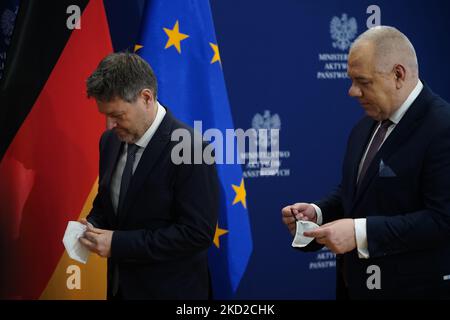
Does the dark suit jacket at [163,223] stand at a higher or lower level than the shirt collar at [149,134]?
lower

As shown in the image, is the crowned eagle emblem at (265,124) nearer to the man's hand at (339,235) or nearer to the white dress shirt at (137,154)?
the white dress shirt at (137,154)

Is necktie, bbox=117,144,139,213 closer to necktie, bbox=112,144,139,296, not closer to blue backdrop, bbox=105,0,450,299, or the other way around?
necktie, bbox=112,144,139,296

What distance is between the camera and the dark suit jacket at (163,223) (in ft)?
6.83

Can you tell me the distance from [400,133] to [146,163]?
835mm

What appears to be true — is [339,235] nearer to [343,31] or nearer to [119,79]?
[119,79]

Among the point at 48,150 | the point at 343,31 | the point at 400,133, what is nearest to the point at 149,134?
the point at 400,133

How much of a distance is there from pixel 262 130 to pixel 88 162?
133 cm

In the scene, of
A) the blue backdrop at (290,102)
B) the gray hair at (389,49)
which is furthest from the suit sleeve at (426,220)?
the blue backdrop at (290,102)

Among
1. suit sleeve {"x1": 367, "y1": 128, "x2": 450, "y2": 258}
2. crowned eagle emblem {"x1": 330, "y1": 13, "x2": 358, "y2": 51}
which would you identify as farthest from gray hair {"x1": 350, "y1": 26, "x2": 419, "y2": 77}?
crowned eagle emblem {"x1": 330, "y1": 13, "x2": 358, "y2": 51}

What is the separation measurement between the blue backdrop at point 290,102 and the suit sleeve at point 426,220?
214 centimetres

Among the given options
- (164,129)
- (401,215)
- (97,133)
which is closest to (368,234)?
(401,215)

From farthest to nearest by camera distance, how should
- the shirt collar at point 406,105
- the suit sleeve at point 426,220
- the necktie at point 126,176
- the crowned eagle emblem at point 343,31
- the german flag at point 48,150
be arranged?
1. the crowned eagle emblem at point 343,31
2. the german flag at point 48,150
3. the necktie at point 126,176
4. the shirt collar at point 406,105
5. the suit sleeve at point 426,220

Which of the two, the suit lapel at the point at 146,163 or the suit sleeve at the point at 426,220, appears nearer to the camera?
the suit sleeve at the point at 426,220

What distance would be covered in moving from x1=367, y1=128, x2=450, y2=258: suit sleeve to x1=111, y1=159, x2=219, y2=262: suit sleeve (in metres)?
0.55
